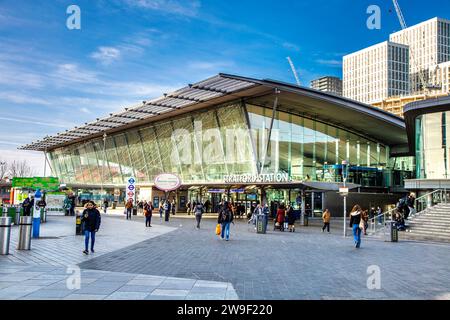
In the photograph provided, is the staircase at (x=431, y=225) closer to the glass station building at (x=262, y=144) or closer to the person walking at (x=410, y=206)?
the person walking at (x=410, y=206)

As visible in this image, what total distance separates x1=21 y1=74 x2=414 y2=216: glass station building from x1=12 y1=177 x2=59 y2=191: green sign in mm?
10887

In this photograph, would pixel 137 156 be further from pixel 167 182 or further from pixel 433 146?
pixel 433 146

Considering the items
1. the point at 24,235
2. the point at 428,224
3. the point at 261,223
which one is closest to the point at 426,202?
the point at 428,224

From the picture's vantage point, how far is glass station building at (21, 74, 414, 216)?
37.6 m

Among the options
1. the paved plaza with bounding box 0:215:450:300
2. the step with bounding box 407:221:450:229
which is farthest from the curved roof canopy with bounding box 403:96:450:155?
the paved plaza with bounding box 0:215:450:300

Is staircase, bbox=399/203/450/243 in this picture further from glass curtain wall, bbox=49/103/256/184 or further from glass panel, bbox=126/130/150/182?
glass panel, bbox=126/130/150/182

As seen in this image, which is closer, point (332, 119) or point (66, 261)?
point (66, 261)

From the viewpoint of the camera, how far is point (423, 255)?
14914 millimetres

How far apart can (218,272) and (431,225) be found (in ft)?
56.2

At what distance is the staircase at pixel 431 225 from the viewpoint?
2181 cm

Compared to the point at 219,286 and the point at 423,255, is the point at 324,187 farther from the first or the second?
the point at 219,286
